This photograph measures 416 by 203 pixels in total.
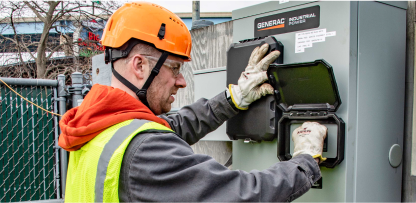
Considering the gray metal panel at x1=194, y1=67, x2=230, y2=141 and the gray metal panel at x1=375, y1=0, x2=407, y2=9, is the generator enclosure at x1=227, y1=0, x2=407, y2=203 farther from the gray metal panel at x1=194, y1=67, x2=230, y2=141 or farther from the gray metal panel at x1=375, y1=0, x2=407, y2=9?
the gray metal panel at x1=194, y1=67, x2=230, y2=141

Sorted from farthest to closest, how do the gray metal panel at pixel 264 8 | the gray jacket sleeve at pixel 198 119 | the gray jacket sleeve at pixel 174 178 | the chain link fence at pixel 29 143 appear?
the chain link fence at pixel 29 143 → the gray jacket sleeve at pixel 198 119 → the gray metal panel at pixel 264 8 → the gray jacket sleeve at pixel 174 178

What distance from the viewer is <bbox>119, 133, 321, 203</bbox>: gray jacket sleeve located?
99 centimetres

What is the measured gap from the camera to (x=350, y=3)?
128 centimetres

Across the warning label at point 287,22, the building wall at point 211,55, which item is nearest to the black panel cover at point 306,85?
the warning label at point 287,22

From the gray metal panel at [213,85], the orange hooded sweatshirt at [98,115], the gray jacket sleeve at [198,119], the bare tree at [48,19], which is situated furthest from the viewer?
the bare tree at [48,19]

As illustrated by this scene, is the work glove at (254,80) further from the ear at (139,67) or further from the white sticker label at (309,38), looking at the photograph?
the ear at (139,67)

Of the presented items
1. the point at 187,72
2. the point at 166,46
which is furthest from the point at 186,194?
the point at 187,72

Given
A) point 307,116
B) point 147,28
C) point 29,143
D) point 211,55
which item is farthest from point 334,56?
point 29,143

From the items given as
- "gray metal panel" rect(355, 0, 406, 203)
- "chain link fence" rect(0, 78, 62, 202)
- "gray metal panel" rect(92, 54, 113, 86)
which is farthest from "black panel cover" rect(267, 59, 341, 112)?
"chain link fence" rect(0, 78, 62, 202)

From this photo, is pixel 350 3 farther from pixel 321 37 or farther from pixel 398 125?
pixel 398 125

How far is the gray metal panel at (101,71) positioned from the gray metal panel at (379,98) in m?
1.97

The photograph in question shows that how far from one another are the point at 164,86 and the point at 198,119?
50 cm

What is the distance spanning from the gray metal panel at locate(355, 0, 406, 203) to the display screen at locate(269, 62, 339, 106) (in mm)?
138

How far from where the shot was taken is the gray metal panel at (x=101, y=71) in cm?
269
